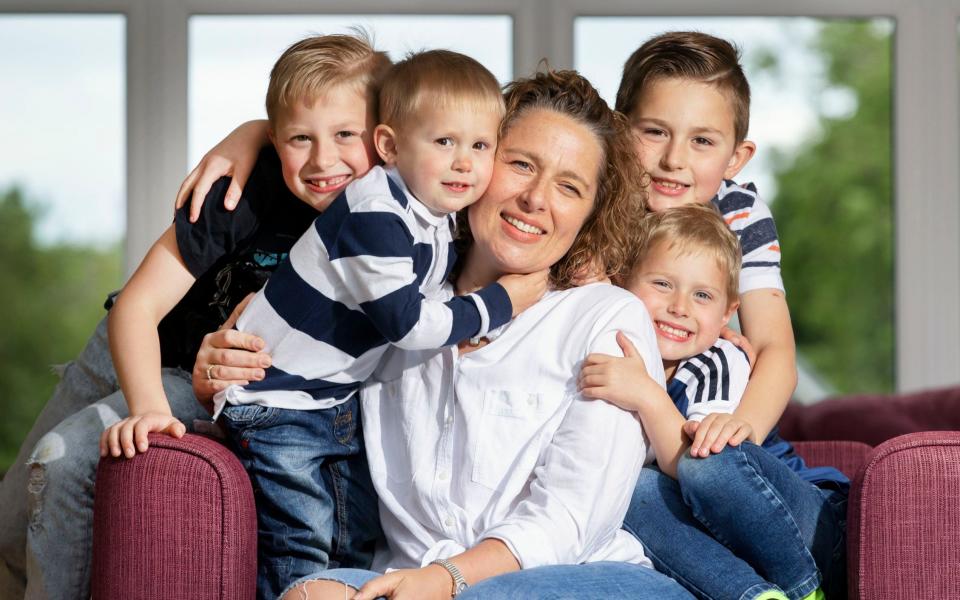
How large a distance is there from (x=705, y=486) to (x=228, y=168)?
3.34 feet

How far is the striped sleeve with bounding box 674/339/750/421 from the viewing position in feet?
6.64

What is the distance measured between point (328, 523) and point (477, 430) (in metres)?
0.32

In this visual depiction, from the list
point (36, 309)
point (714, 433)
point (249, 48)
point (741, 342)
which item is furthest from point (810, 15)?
point (36, 309)

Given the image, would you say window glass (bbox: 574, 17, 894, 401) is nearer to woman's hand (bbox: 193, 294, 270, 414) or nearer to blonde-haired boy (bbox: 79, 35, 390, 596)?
blonde-haired boy (bbox: 79, 35, 390, 596)

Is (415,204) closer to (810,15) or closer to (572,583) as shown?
(572,583)

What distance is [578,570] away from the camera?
169 cm

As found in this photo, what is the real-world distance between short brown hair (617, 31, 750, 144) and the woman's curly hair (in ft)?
1.06

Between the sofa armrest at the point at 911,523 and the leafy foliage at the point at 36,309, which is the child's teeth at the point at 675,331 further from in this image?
the leafy foliage at the point at 36,309

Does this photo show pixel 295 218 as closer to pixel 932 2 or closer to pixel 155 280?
pixel 155 280

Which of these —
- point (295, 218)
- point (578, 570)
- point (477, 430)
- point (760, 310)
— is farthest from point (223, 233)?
point (760, 310)

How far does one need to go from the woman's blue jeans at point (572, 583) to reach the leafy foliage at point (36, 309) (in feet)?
14.4

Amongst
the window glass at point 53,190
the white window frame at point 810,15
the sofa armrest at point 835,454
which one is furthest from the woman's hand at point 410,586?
the window glass at point 53,190

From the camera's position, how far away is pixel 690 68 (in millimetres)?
2293

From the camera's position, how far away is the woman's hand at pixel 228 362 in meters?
1.90
